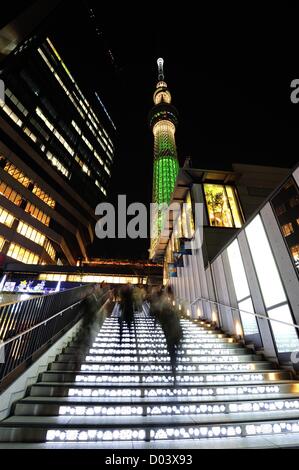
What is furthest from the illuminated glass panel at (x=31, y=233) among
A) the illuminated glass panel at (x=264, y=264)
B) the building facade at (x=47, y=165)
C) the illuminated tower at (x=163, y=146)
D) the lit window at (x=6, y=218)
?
the illuminated glass panel at (x=264, y=264)

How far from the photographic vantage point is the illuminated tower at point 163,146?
49.9 m

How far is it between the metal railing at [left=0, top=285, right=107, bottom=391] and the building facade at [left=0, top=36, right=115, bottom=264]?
96.8 ft

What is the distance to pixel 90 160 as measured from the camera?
2064 inches

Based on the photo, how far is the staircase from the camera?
8.66 feet

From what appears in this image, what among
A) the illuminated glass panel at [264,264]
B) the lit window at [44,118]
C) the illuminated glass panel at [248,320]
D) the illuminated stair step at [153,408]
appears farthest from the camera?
the lit window at [44,118]

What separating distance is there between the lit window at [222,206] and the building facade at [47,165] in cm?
2800

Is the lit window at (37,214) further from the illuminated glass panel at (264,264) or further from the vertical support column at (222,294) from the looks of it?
the illuminated glass panel at (264,264)

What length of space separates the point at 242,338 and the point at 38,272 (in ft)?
104

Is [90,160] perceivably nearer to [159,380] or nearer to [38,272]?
[38,272]

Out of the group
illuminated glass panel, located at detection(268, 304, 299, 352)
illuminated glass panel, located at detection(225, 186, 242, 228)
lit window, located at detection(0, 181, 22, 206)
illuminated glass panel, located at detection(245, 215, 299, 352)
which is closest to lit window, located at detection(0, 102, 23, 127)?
lit window, located at detection(0, 181, 22, 206)

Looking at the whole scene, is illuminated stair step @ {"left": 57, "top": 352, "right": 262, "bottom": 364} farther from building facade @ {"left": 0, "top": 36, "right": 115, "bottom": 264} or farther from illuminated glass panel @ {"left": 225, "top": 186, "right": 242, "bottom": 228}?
building facade @ {"left": 0, "top": 36, "right": 115, "bottom": 264}

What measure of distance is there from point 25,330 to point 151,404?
2.54 metres

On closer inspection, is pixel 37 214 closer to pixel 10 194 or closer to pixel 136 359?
pixel 10 194
